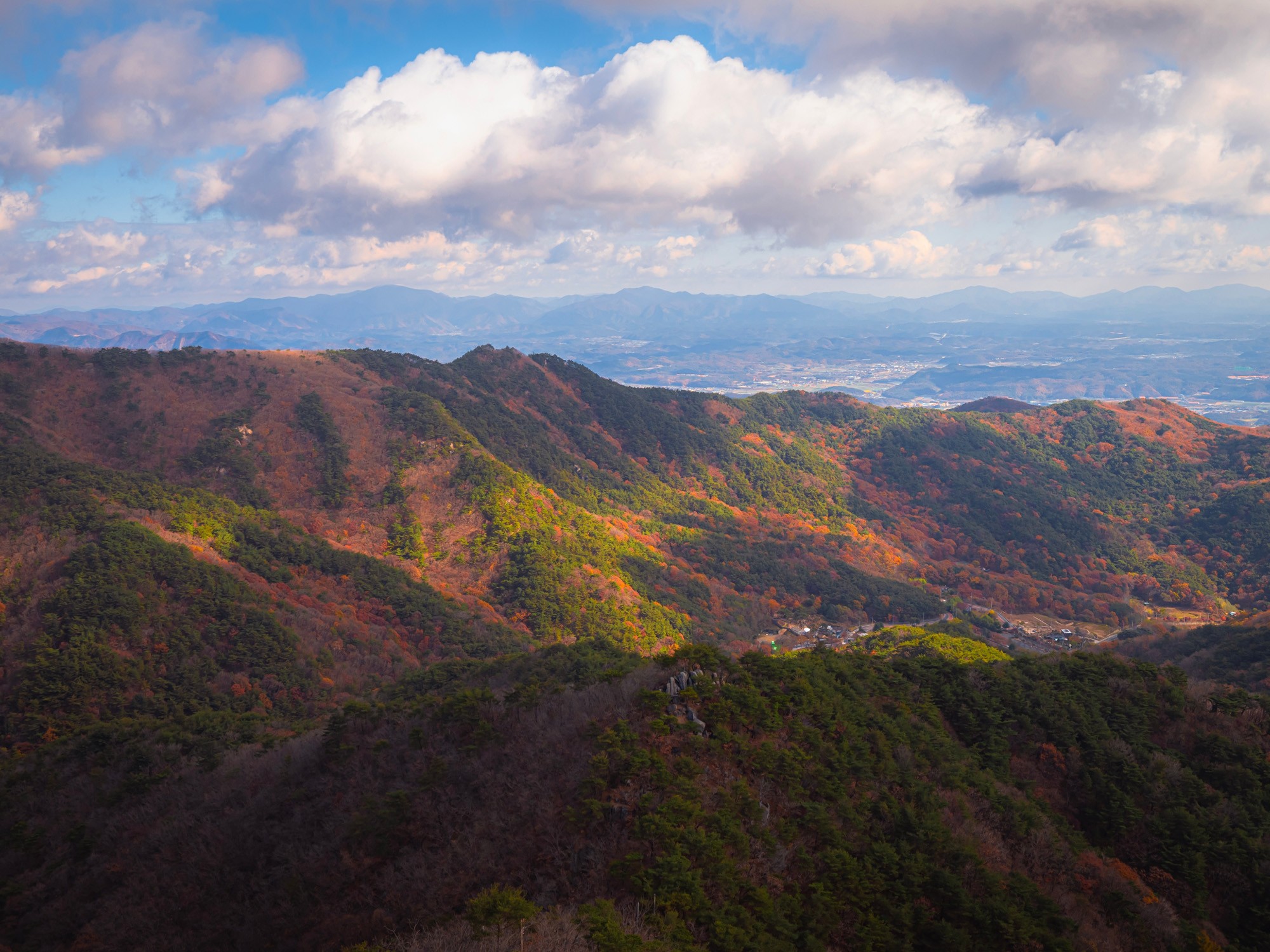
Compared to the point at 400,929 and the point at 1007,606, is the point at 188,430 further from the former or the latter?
the point at 1007,606

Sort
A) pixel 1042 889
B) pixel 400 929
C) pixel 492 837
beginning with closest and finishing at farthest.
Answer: pixel 400 929 → pixel 492 837 → pixel 1042 889

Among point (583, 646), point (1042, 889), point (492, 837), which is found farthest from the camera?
point (583, 646)

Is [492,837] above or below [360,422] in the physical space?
below

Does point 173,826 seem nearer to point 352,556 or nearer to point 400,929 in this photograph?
point 400,929

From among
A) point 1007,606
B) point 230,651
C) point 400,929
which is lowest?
point 1007,606

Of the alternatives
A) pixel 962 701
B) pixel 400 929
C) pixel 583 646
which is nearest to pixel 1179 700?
pixel 962 701

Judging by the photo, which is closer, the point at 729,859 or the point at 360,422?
the point at 729,859
